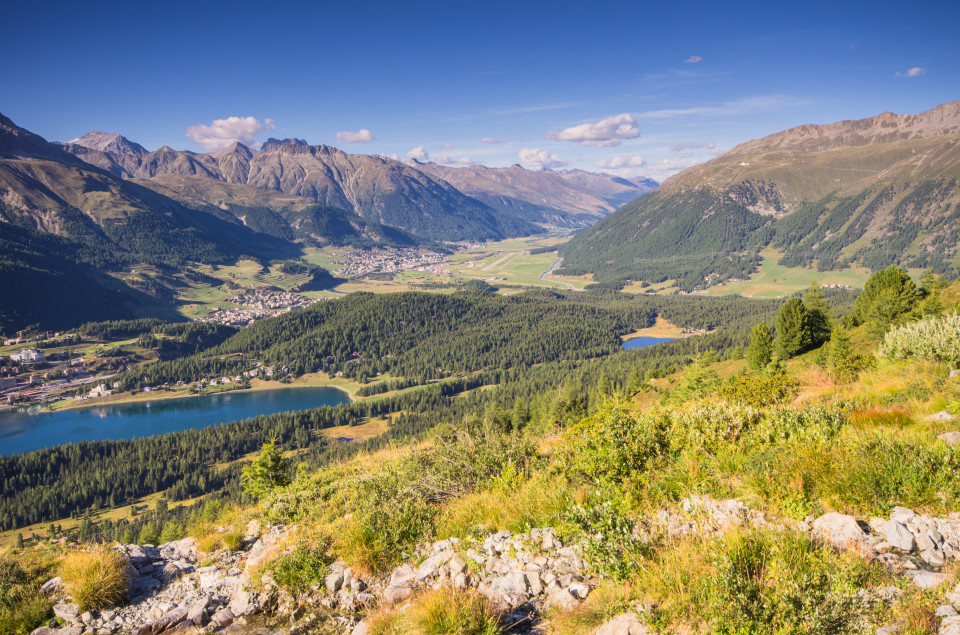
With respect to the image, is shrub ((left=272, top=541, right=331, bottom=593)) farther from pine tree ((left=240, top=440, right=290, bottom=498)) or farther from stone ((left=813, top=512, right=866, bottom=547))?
pine tree ((left=240, top=440, right=290, bottom=498))

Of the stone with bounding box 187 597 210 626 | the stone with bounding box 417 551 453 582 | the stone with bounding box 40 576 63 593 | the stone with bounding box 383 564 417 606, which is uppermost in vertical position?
the stone with bounding box 417 551 453 582

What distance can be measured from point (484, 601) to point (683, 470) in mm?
5363

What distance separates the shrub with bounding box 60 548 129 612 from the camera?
29.0ft

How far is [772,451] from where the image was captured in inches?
357

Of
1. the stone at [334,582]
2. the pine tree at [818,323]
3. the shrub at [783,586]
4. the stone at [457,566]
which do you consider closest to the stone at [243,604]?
the stone at [334,582]

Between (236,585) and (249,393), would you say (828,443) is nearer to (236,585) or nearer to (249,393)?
(236,585)

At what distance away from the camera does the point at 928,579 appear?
5.59m

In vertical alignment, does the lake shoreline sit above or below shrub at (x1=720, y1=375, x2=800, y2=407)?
below

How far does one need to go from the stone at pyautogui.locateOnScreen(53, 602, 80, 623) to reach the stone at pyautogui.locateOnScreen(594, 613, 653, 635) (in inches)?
397

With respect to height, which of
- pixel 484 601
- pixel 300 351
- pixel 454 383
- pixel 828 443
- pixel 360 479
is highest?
pixel 828 443

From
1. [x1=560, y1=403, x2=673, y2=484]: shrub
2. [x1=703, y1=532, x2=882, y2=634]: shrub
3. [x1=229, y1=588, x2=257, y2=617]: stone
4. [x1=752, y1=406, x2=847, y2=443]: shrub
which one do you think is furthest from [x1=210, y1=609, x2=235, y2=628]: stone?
[x1=752, y1=406, x2=847, y2=443]: shrub

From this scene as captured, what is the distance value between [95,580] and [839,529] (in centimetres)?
1376

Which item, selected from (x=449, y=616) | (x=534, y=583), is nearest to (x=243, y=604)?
(x=449, y=616)

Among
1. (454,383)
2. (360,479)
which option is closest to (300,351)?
(454,383)
